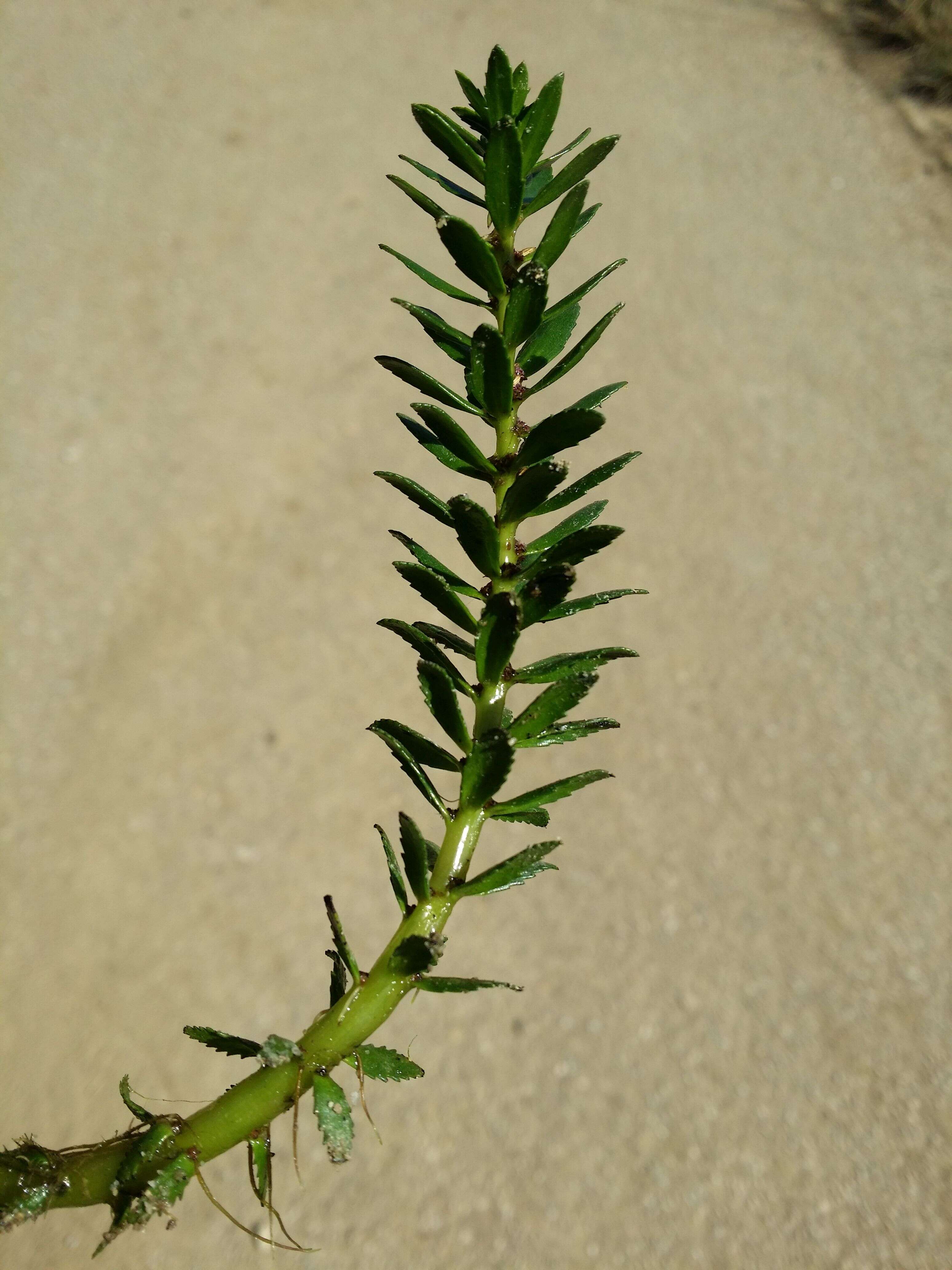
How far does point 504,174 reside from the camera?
0.22 metres

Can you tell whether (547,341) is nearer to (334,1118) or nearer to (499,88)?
(499,88)

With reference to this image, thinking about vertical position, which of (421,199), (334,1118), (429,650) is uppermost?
(421,199)

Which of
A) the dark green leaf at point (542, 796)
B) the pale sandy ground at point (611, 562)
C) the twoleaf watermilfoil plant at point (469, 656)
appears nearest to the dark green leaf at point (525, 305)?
the twoleaf watermilfoil plant at point (469, 656)

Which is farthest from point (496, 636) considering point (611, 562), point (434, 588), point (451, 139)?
point (611, 562)

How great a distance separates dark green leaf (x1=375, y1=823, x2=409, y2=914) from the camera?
0.22m

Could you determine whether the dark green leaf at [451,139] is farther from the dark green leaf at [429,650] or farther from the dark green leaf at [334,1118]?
the dark green leaf at [334,1118]

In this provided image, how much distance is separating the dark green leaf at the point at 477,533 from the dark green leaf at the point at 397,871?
0.03 m

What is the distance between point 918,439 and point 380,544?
39.4 inches

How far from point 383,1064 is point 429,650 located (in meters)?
0.10

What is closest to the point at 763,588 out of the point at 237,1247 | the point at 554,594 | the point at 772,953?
the point at 772,953

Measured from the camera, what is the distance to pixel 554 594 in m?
0.21

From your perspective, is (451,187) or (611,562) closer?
(451,187)

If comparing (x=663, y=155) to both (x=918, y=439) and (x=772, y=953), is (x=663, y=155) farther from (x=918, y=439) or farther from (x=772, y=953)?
(x=772, y=953)

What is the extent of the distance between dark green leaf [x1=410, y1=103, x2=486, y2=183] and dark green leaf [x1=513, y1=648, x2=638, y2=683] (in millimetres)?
118
